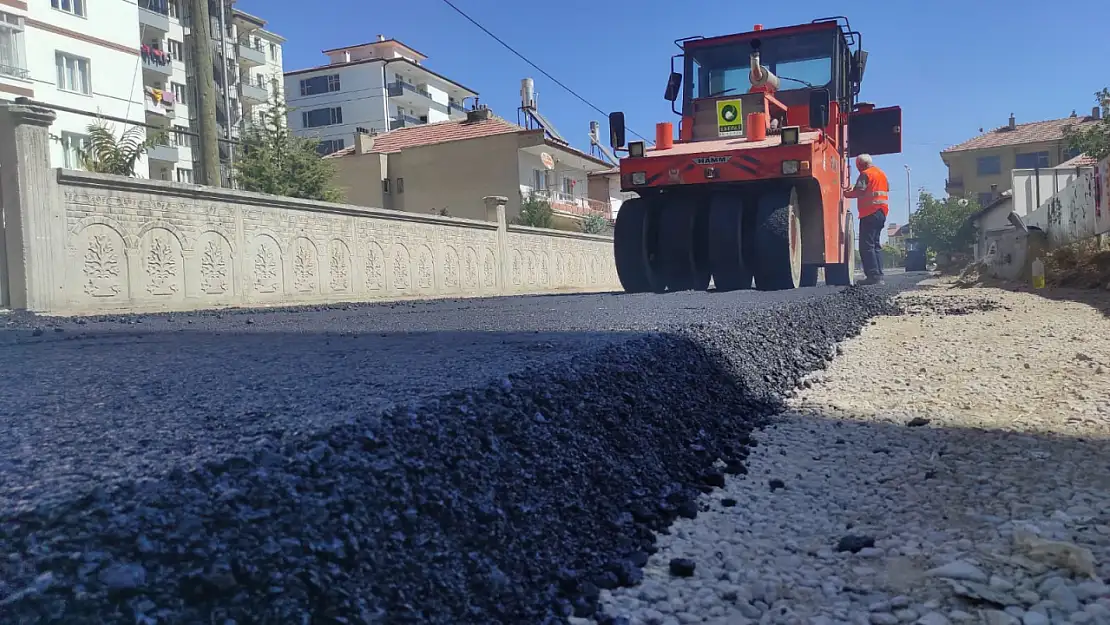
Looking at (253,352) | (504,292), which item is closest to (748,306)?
(253,352)

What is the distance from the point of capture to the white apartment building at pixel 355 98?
49.0 m

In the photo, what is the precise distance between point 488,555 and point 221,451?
0.62 meters

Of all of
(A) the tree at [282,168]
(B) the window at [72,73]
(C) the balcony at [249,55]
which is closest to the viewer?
(A) the tree at [282,168]

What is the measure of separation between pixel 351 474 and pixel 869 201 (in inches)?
435

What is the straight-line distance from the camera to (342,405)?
80.5 inches

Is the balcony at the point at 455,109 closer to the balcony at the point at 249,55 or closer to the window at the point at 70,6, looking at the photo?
the balcony at the point at 249,55

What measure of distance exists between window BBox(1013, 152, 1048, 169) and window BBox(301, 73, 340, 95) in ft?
153

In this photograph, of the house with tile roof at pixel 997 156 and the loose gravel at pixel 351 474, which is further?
the house with tile roof at pixel 997 156

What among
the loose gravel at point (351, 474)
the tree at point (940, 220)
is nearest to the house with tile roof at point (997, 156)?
the tree at point (940, 220)

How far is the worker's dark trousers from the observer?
11.4 meters

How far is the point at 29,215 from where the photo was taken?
7.76 metres

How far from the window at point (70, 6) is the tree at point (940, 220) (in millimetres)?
43509

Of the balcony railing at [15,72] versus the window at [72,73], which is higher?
the window at [72,73]

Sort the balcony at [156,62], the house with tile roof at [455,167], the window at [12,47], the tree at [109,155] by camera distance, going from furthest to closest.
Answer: the balcony at [156,62], the house with tile roof at [455,167], the window at [12,47], the tree at [109,155]
